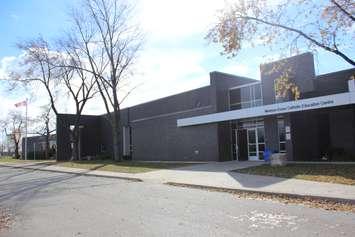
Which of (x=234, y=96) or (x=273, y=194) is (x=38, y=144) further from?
(x=273, y=194)

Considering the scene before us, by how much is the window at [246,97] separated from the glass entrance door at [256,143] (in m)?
2.00

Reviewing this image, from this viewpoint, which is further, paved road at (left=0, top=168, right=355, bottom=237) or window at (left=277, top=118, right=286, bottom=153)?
window at (left=277, top=118, right=286, bottom=153)

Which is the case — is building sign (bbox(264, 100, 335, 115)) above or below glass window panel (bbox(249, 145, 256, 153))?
above

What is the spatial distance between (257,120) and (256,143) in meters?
1.78

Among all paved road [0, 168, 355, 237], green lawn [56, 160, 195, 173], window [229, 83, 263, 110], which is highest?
window [229, 83, 263, 110]

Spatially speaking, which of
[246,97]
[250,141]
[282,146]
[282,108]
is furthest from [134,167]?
[282,108]

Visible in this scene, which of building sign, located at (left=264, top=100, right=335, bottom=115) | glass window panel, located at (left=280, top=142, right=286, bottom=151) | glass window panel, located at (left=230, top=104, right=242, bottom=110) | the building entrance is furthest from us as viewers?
glass window panel, located at (left=230, top=104, right=242, bottom=110)

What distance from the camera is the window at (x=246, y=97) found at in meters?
30.3

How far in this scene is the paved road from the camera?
27.3 ft

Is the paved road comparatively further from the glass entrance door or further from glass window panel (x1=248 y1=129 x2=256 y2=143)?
glass window panel (x1=248 y1=129 x2=256 y2=143)

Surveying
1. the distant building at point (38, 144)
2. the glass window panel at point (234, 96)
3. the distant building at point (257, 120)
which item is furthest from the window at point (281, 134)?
the distant building at point (38, 144)

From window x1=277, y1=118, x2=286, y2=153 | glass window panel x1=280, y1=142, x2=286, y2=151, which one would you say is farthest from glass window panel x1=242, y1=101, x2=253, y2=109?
glass window panel x1=280, y1=142, x2=286, y2=151

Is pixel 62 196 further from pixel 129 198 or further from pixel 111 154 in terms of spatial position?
pixel 111 154

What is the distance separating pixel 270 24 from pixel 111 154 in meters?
37.8
